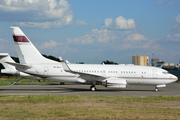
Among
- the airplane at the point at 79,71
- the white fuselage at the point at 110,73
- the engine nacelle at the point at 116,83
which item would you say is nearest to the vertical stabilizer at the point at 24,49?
the airplane at the point at 79,71

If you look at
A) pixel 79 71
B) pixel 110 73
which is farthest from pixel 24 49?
pixel 110 73

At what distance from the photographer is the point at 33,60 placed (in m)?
27.1

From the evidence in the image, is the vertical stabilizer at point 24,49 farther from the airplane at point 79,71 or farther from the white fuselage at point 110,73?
the white fuselage at point 110,73

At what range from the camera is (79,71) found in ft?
88.2

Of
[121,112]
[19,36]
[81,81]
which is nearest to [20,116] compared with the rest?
[121,112]

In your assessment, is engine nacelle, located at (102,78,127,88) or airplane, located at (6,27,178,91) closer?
engine nacelle, located at (102,78,127,88)

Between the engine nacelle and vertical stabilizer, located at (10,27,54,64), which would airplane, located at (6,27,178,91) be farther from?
the engine nacelle

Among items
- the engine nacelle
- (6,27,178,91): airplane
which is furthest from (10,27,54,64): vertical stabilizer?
the engine nacelle

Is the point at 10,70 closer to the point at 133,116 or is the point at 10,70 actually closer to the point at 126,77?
the point at 126,77

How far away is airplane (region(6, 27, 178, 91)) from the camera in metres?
26.3

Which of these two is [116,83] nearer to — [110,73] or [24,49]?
[110,73]

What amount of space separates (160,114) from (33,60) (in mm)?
19171

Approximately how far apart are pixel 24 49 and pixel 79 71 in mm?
7409

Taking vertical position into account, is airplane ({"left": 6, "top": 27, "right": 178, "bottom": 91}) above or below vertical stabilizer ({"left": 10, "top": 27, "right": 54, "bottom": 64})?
below
